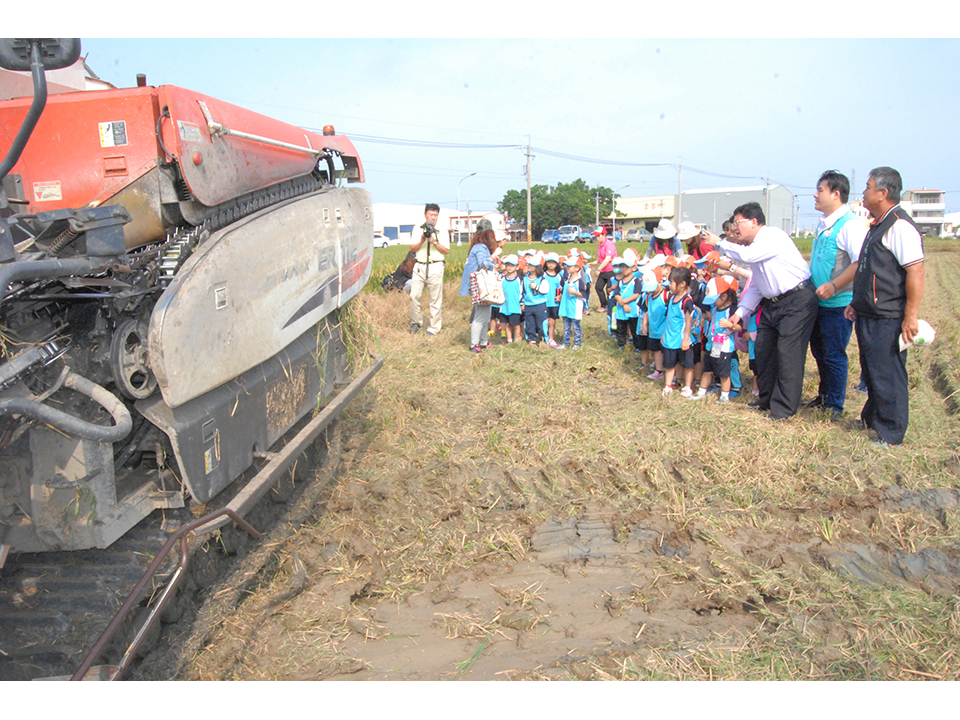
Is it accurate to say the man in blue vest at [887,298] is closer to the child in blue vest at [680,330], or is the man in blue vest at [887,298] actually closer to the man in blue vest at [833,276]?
the man in blue vest at [833,276]

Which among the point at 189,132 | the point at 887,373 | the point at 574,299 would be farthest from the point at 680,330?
the point at 189,132

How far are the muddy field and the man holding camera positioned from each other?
3.55m

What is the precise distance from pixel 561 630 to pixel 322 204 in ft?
9.79

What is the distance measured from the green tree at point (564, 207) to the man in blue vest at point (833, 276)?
240 ft

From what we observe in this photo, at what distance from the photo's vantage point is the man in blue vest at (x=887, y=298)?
15.0 feet

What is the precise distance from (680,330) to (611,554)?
11.1ft

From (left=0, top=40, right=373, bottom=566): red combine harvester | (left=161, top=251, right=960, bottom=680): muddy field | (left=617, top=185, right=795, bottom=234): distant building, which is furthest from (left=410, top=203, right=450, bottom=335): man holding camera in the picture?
(left=617, top=185, right=795, bottom=234): distant building

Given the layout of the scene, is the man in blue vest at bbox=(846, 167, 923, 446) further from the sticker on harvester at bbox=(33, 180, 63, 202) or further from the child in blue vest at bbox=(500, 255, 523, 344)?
the sticker on harvester at bbox=(33, 180, 63, 202)

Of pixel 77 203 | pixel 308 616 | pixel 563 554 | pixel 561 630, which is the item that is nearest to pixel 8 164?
pixel 77 203

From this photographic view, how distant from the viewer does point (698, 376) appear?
701 cm

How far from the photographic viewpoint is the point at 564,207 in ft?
260

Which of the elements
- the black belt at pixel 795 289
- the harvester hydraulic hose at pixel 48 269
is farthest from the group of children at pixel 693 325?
the harvester hydraulic hose at pixel 48 269

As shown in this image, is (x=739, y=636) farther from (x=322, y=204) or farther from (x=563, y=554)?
(x=322, y=204)

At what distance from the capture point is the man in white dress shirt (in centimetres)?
530
